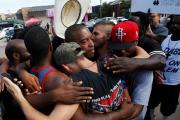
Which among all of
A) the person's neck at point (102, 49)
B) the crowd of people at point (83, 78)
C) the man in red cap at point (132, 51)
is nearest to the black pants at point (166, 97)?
the crowd of people at point (83, 78)

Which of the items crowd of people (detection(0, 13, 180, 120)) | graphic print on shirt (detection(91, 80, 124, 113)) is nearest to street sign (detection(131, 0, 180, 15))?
crowd of people (detection(0, 13, 180, 120))

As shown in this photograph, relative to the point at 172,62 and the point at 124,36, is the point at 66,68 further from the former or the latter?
the point at 172,62

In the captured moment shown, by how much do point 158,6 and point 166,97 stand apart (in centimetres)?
127

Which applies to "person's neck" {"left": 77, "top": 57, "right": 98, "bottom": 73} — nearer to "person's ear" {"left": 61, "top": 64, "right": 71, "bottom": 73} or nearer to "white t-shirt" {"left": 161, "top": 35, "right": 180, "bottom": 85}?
"person's ear" {"left": 61, "top": 64, "right": 71, "bottom": 73}

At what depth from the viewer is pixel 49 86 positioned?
1.92m

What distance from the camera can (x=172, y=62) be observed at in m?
3.93

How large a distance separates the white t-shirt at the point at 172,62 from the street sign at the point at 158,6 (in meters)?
0.59

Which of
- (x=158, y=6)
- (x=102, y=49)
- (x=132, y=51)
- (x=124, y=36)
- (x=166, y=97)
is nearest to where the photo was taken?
(x=124, y=36)

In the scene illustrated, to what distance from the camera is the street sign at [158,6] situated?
3311 millimetres

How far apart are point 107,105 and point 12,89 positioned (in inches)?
23.6

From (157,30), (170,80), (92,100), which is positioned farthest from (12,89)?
(157,30)

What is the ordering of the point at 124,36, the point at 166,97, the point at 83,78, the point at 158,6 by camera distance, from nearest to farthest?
1. the point at 83,78
2. the point at 124,36
3. the point at 158,6
4. the point at 166,97

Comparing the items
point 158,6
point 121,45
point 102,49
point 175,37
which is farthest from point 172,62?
point 121,45

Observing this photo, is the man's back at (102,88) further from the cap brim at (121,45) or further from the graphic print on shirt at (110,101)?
the cap brim at (121,45)
